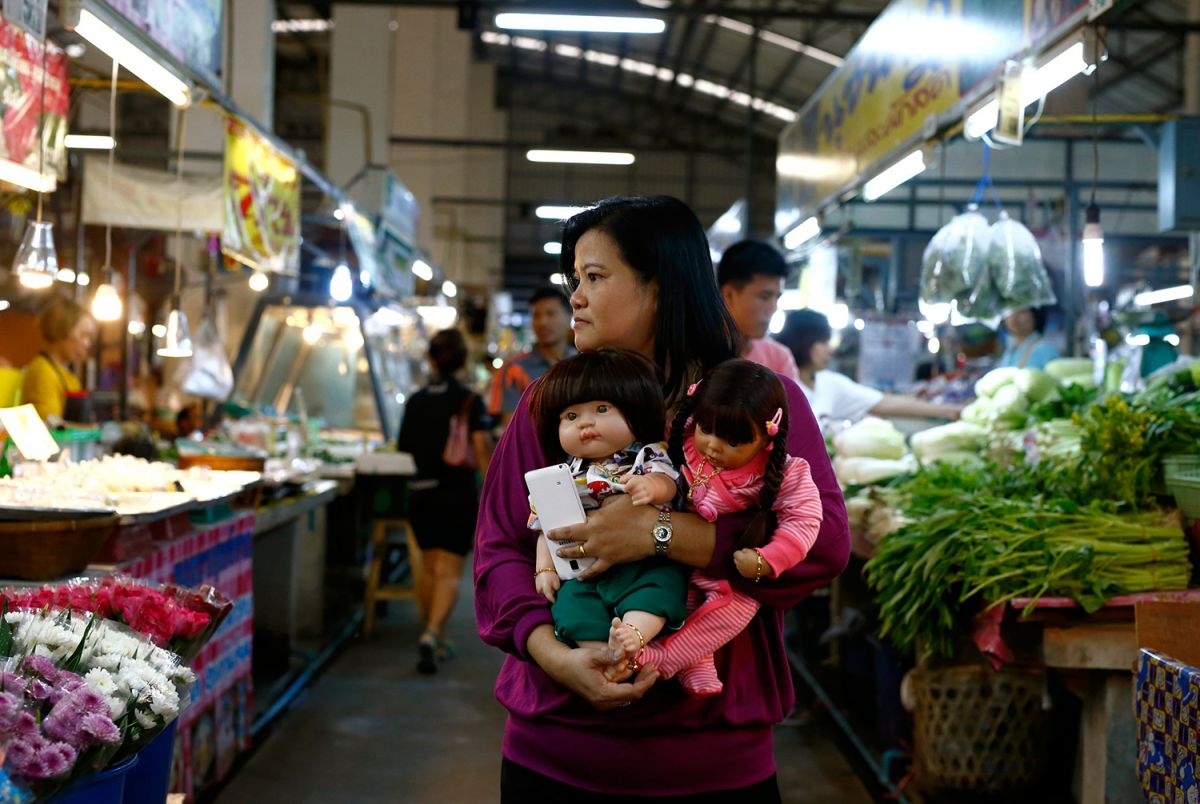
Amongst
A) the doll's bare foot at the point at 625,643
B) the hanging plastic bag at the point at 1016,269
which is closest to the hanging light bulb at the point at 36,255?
the doll's bare foot at the point at 625,643

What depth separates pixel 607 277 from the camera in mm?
2061

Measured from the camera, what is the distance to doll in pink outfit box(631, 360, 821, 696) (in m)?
1.87

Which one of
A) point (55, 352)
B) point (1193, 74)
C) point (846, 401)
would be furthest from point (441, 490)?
point (1193, 74)

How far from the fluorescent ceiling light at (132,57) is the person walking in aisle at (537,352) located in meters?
2.36

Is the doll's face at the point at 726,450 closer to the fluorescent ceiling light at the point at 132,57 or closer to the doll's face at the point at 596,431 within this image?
the doll's face at the point at 596,431

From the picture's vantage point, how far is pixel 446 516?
724cm

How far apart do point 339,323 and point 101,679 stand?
9.27 m

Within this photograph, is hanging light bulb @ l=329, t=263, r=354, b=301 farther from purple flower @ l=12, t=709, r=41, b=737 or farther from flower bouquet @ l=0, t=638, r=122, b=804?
purple flower @ l=12, t=709, r=41, b=737

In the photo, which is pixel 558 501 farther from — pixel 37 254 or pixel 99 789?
pixel 37 254

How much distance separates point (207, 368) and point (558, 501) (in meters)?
6.77

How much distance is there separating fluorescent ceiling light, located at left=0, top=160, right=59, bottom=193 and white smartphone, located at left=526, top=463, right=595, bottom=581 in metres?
3.29

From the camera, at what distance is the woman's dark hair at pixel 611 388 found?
1.93m

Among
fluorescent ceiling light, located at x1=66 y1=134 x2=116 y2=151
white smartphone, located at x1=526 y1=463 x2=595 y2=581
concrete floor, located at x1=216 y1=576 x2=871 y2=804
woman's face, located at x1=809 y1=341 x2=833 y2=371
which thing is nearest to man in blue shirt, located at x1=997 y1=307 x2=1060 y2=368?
woman's face, located at x1=809 y1=341 x2=833 y2=371

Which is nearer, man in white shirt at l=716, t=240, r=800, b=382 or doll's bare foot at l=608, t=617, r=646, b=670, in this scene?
doll's bare foot at l=608, t=617, r=646, b=670
